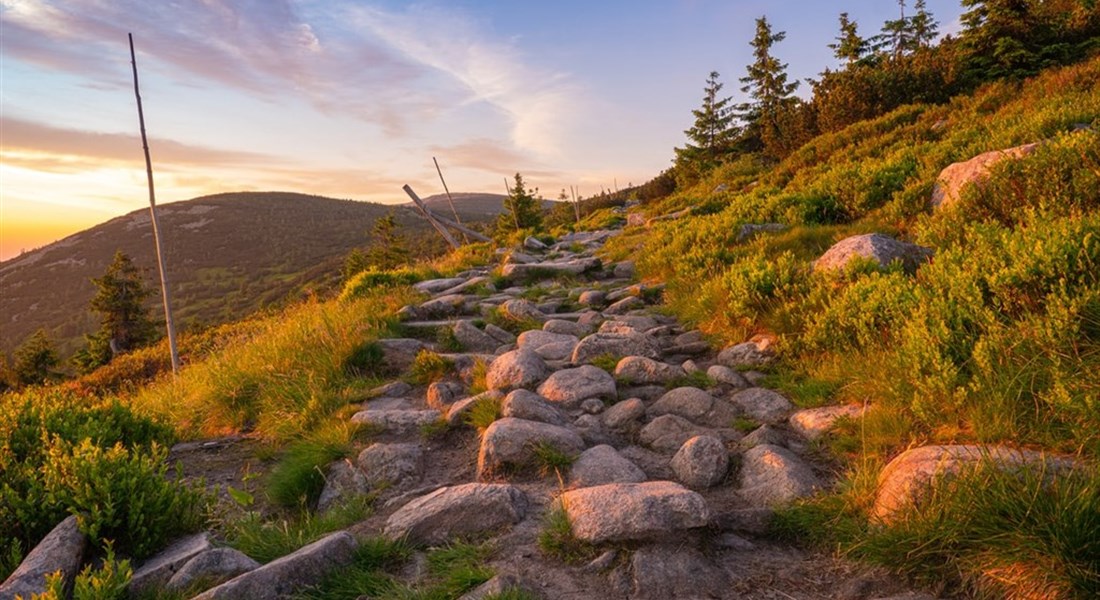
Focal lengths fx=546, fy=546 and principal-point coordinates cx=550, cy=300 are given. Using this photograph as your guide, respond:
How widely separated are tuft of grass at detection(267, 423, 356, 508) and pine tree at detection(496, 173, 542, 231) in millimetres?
22674

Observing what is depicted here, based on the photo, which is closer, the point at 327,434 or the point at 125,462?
the point at 125,462

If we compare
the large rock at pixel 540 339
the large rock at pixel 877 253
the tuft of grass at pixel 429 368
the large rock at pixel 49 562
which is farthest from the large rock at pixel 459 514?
the large rock at pixel 877 253

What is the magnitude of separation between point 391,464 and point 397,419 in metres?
0.81

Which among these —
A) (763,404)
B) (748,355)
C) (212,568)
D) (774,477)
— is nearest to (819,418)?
(763,404)

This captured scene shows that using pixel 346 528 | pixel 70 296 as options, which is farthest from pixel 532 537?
pixel 70 296

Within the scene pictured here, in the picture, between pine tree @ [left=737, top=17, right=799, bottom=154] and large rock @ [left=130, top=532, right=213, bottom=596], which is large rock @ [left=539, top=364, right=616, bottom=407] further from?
pine tree @ [left=737, top=17, right=799, bottom=154]

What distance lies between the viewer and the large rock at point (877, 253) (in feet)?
18.4

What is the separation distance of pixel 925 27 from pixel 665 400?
250 ft

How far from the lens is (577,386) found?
488cm

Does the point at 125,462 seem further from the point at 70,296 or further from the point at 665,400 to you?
the point at 70,296

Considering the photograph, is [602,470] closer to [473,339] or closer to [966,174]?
[473,339]

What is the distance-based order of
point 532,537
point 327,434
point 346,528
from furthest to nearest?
point 327,434 → point 346,528 → point 532,537

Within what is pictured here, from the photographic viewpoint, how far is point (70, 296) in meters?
96.1

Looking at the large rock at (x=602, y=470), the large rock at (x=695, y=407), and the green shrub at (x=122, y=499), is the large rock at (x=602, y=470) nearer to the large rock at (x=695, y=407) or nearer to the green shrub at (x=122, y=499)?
the large rock at (x=695, y=407)
